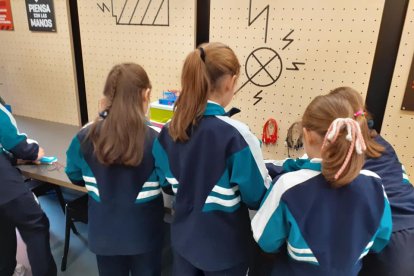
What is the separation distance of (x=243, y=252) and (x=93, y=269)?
3.79 feet

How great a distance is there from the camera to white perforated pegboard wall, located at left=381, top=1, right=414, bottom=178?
123 centimetres

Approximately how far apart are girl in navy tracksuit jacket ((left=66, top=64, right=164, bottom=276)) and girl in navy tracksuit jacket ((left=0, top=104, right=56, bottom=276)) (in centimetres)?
38

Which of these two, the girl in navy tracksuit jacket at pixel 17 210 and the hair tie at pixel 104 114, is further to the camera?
the girl in navy tracksuit jacket at pixel 17 210

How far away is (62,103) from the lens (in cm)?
228

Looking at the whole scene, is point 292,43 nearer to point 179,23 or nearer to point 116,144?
point 179,23

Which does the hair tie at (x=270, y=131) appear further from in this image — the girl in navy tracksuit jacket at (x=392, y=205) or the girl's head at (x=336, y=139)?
the girl's head at (x=336, y=139)

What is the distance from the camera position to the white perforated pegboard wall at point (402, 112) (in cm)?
123

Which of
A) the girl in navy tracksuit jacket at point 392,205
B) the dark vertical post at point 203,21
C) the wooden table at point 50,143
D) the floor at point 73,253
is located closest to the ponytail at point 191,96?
the girl in navy tracksuit jacket at point 392,205

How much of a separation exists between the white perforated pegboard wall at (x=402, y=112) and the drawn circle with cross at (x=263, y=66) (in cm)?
50

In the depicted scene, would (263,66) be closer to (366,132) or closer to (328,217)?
(366,132)

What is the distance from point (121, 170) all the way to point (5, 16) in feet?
6.22

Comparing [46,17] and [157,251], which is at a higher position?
[46,17]

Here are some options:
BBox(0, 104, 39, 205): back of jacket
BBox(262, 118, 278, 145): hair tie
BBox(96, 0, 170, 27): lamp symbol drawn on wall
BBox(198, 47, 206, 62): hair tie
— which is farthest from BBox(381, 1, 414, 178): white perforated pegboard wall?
BBox(0, 104, 39, 205): back of jacket

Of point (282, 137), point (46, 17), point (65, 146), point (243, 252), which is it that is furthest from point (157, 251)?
point (46, 17)
